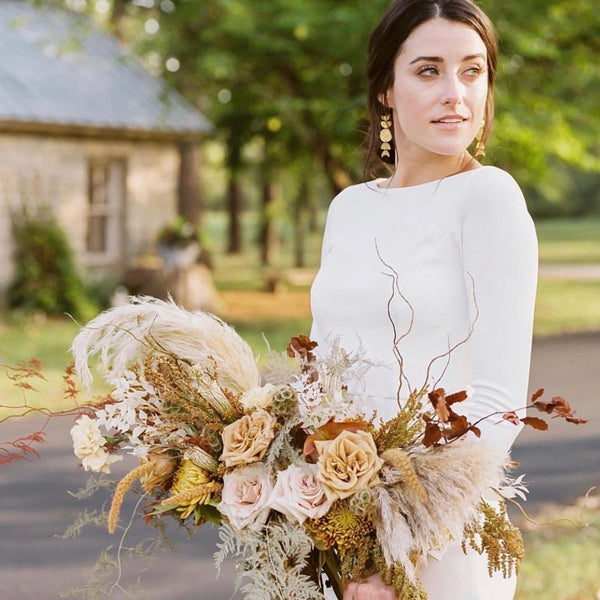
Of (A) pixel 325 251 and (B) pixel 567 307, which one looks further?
(B) pixel 567 307

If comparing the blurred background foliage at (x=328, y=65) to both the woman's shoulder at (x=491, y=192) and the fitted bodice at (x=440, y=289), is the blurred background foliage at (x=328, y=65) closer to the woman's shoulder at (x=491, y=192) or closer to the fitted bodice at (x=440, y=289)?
the fitted bodice at (x=440, y=289)

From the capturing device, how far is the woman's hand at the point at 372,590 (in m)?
1.84

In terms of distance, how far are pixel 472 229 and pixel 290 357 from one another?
437 millimetres

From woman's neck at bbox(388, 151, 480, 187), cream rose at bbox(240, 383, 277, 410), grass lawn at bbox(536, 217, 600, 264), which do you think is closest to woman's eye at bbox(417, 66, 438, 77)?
woman's neck at bbox(388, 151, 480, 187)

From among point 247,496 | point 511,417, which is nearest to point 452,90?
point 511,417

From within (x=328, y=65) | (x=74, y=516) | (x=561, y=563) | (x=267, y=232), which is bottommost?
(x=267, y=232)

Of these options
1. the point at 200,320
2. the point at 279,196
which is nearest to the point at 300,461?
the point at 200,320

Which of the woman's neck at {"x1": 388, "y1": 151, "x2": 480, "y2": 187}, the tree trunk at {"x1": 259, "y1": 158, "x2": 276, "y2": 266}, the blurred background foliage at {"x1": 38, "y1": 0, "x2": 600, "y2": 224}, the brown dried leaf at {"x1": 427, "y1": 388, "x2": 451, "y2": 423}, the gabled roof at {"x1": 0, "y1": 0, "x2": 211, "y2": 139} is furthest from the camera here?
the tree trunk at {"x1": 259, "y1": 158, "x2": 276, "y2": 266}

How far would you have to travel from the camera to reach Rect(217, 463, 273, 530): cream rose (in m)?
1.90

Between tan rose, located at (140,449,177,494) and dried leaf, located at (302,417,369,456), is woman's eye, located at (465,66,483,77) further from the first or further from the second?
tan rose, located at (140,449,177,494)

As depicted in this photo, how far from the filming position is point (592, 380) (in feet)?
41.5

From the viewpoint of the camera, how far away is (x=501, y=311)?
2020 mm

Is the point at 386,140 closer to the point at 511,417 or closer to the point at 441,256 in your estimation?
the point at 441,256

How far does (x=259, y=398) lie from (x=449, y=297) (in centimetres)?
46
